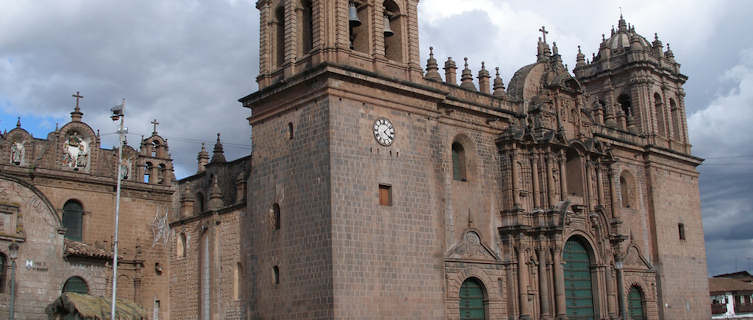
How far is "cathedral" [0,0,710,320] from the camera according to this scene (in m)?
26.8

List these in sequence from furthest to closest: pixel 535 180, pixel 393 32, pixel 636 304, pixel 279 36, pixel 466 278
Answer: pixel 636 304
pixel 535 180
pixel 279 36
pixel 393 32
pixel 466 278

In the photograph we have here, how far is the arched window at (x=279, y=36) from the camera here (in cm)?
3059

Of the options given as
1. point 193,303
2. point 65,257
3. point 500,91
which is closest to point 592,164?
point 500,91

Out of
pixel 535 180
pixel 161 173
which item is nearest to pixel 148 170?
pixel 161 173

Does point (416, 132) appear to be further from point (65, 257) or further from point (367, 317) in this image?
point (65, 257)

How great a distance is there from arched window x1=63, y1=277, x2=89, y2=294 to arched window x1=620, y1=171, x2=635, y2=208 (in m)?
25.7

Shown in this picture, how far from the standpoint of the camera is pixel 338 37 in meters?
27.5

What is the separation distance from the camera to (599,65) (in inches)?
1780

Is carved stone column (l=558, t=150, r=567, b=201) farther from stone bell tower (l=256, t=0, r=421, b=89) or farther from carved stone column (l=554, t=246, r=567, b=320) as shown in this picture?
Result: stone bell tower (l=256, t=0, r=421, b=89)

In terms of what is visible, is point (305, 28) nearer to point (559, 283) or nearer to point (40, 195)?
point (40, 195)

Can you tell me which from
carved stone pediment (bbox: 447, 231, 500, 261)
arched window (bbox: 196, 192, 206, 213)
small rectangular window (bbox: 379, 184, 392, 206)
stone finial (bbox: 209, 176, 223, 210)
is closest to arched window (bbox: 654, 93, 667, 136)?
carved stone pediment (bbox: 447, 231, 500, 261)

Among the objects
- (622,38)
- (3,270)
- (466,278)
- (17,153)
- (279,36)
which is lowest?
(466,278)

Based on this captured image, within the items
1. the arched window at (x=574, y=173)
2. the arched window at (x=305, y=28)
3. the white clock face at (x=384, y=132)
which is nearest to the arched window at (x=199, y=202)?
the arched window at (x=305, y=28)

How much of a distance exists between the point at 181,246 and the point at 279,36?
38.0ft
